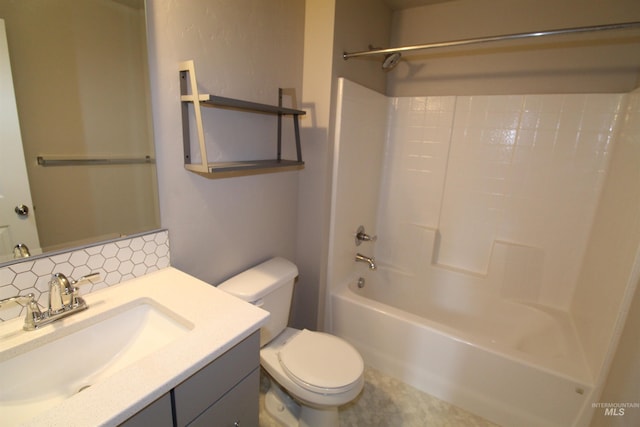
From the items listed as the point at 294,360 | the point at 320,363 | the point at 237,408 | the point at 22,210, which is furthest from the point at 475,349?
the point at 22,210

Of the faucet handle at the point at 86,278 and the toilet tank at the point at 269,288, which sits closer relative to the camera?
the faucet handle at the point at 86,278

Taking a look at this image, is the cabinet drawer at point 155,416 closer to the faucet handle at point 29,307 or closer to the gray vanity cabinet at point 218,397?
the gray vanity cabinet at point 218,397

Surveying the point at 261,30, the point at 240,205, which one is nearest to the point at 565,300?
the point at 240,205

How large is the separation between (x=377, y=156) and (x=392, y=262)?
33.8 inches

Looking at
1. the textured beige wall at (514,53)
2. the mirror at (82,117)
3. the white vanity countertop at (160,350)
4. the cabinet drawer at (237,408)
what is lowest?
the cabinet drawer at (237,408)

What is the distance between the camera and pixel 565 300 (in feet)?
6.41

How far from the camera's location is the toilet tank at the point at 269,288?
1.33 metres

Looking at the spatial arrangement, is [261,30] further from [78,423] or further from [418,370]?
[418,370]

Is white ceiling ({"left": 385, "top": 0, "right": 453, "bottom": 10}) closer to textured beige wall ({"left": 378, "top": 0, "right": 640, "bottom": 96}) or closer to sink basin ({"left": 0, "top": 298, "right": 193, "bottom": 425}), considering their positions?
textured beige wall ({"left": 378, "top": 0, "right": 640, "bottom": 96})

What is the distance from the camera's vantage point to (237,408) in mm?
936

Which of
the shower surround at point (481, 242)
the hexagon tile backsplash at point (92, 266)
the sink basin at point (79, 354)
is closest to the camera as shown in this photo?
the sink basin at point (79, 354)

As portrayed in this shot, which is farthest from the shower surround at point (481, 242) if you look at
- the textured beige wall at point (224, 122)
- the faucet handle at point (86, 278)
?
the faucet handle at point (86, 278)

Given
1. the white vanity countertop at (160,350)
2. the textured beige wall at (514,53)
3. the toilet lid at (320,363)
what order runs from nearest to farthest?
the white vanity countertop at (160,350), the toilet lid at (320,363), the textured beige wall at (514,53)

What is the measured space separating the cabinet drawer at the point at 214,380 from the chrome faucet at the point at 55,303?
1.42 ft
